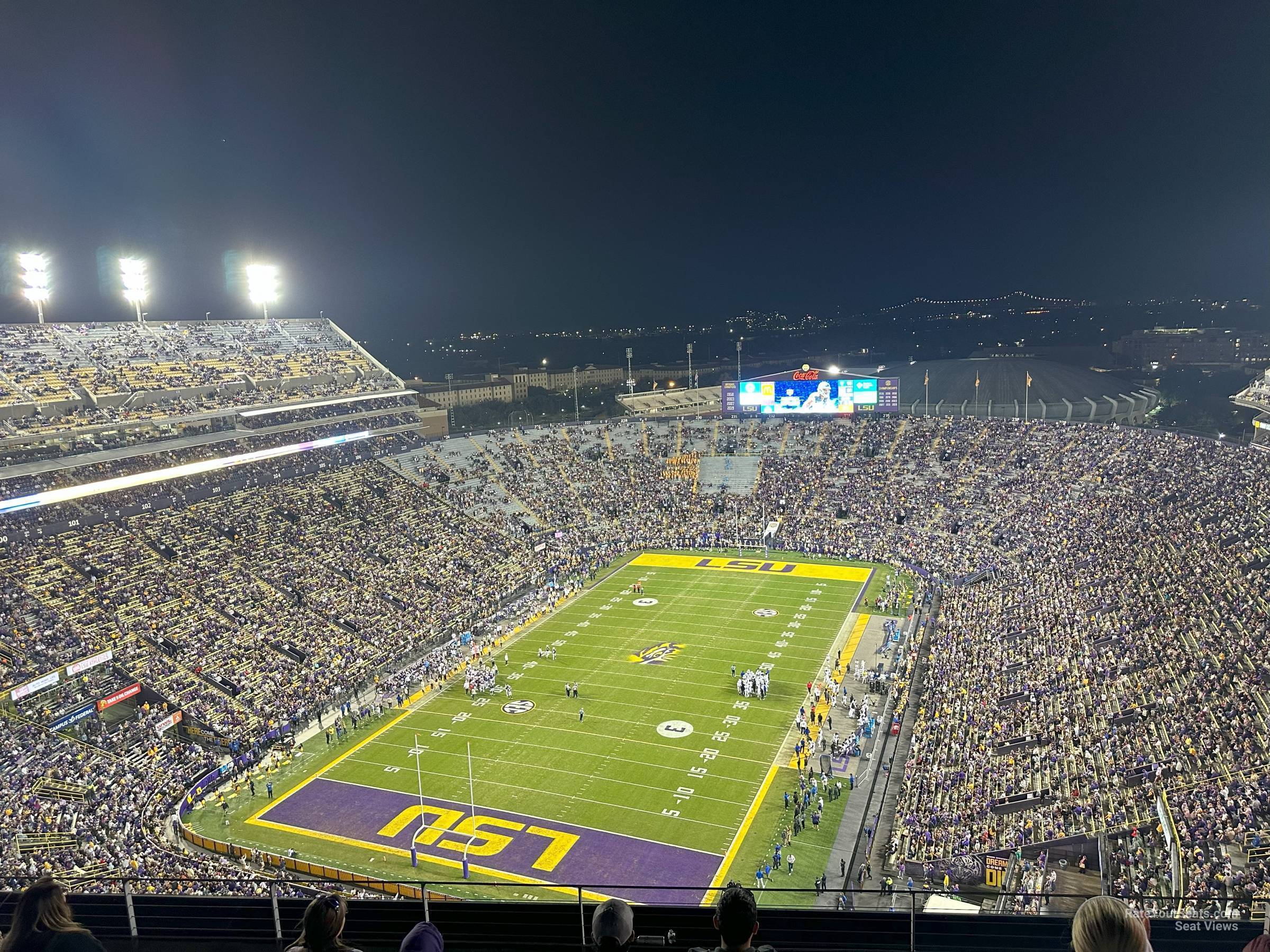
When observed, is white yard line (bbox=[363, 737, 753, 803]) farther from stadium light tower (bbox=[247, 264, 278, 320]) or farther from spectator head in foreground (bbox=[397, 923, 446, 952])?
stadium light tower (bbox=[247, 264, 278, 320])

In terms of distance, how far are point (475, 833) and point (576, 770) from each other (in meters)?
4.06

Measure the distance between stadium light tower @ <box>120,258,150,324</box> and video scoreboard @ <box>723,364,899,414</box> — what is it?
42401 mm

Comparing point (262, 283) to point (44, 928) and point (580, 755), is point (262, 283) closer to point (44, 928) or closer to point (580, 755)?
point (580, 755)

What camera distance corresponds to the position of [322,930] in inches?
122

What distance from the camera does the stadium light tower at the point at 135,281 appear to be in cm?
5634

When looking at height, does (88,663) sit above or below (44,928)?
below

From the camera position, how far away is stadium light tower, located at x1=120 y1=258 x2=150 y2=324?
5634 cm

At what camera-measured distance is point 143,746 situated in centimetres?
2562

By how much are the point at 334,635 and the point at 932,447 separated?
4360 cm

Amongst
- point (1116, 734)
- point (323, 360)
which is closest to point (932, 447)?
point (1116, 734)

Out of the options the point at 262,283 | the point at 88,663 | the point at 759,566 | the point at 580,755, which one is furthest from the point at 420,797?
the point at 262,283

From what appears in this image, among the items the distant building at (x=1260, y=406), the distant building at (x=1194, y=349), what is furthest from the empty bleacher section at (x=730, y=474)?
the distant building at (x=1194, y=349)

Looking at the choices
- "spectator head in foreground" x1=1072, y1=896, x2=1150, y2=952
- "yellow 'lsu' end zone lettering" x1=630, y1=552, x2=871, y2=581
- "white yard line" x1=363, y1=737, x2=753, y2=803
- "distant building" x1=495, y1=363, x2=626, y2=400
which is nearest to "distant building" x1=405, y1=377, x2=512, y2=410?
"distant building" x1=495, y1=363, x2=626, y2=400

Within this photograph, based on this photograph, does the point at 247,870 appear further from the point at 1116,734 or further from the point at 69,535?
the point at 69,535
